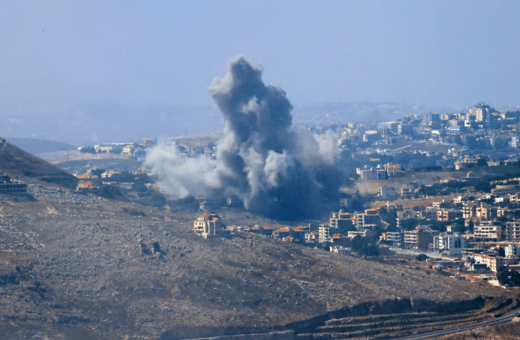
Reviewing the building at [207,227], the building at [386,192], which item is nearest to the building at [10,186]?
the building at [207,227]

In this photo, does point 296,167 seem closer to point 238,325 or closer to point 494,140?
point 238,325

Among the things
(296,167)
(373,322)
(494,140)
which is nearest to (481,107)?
(494,140)

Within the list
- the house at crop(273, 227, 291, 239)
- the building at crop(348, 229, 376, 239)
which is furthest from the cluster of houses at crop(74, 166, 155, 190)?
the building at crop(348, 229, 376, 239)

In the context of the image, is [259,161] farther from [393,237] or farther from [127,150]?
[127,150]

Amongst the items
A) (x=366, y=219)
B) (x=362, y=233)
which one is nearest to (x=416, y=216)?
(x=366, y=219)

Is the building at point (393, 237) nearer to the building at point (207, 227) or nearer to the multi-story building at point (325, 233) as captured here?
the multi-story building at point (325, 233)
